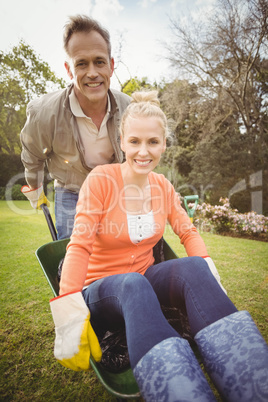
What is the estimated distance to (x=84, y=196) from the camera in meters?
1.36

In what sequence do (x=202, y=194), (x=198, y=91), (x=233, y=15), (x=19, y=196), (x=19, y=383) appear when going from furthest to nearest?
1. (x=19, y=196)
2. (x=198, y=91)
3. (x=202, y=194)
4. (x=233, y=15)
5. (x=19, y=383)

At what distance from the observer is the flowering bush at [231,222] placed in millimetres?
5512

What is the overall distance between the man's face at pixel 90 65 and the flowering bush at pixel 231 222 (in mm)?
4798

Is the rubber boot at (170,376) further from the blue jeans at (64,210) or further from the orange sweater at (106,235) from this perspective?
the blue jeans at (64,210)

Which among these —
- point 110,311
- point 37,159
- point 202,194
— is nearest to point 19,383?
point 110,311

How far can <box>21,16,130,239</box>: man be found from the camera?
5.98ft

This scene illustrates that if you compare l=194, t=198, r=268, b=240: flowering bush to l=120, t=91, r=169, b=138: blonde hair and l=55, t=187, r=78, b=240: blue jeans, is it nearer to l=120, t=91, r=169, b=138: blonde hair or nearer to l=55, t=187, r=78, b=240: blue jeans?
l=55, t=187, r=78, b=240: blue jeans

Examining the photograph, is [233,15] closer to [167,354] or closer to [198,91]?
[198,91]

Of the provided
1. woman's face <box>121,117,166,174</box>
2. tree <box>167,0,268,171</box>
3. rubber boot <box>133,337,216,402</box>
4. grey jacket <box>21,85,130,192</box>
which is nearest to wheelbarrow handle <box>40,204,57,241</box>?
grey jacket <box>21,85,130,192</box>

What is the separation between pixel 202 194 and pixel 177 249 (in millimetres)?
4164

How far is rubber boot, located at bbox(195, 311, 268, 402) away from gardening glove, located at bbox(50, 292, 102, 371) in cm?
46

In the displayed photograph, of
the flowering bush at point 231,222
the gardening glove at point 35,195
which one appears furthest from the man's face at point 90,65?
the flowering bush at point 231,222

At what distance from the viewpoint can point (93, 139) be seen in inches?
82.4

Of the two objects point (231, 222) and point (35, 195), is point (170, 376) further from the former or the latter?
point (231, 222)
